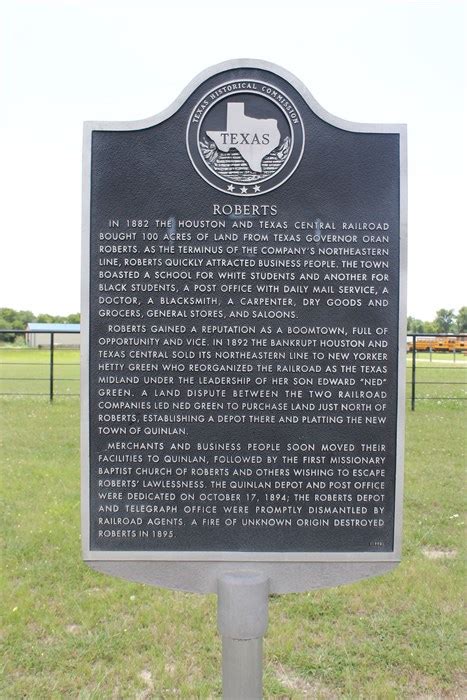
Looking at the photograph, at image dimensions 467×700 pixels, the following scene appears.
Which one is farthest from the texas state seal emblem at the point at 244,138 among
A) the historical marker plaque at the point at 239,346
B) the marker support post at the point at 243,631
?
the marker support post at the point at 243,631

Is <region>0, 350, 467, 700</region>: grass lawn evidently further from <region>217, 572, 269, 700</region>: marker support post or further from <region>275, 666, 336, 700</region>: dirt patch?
<region>217, 572, 269, 700</region>: marker support post

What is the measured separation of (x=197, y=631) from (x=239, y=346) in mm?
1929

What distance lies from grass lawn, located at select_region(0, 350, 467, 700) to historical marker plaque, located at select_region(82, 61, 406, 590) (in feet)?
2.83

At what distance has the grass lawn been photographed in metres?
3.19

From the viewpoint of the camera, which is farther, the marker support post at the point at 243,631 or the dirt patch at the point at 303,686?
the dirt patch at the point at 303,686

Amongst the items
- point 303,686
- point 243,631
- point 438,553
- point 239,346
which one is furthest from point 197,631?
point 438,553

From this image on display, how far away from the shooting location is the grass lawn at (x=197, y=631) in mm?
3189

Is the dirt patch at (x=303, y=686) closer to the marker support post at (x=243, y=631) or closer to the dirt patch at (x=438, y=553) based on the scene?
the marker support post at (x=243, y=631)

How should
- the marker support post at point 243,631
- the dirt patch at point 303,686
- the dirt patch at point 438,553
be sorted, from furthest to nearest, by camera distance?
1. the dirt patch at point 438,553
2. the dirt patch at point 303,686
3. the marker support post at point 243,631

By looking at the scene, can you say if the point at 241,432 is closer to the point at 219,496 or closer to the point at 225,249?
the point at 219,496

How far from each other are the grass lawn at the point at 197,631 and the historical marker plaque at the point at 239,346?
2.83 feet

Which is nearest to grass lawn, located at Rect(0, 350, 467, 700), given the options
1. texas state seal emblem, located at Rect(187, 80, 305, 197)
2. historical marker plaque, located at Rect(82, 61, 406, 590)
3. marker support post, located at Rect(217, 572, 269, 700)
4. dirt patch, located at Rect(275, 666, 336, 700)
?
dirt patch, located at Rect(275, 666, 336, 700)

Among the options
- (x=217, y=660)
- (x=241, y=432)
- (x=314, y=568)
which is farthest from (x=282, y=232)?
(x=217, y=660)

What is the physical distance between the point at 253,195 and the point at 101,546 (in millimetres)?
1765
